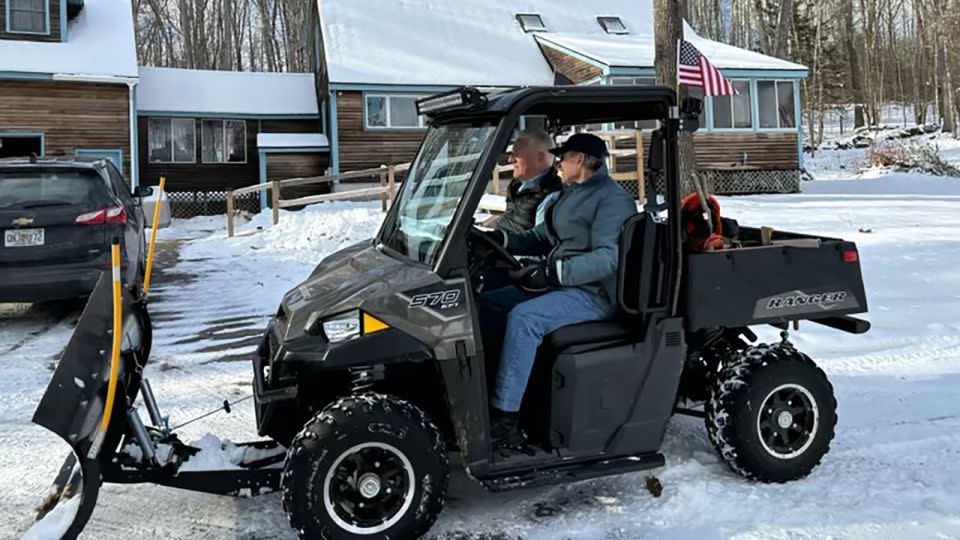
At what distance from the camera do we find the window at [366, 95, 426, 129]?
2366cm

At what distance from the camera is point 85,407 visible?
10.4ft

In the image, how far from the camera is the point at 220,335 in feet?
26.2

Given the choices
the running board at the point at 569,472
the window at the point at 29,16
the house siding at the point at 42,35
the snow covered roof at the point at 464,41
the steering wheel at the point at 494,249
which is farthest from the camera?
the snow covered roof at the point at 464,41

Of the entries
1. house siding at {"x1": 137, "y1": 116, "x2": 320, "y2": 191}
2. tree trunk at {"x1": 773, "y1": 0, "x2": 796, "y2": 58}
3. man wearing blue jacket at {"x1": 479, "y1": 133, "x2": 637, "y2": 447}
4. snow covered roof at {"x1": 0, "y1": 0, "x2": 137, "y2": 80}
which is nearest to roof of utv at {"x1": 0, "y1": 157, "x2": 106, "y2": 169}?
man wearing blue jacket at {"x1": 479, "y1": 133, "x2": 637, "y2": 447}

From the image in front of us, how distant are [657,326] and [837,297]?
1121 millimetres

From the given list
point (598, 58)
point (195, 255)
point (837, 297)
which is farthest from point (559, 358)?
point (598, 58)

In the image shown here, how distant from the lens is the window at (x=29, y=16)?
2198cm

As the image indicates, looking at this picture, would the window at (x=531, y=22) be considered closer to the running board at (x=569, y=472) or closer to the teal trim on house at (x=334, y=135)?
the teal trim on house at (x=334, y=135)

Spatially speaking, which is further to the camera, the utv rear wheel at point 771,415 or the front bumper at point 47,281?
the front bumper at point 47,281

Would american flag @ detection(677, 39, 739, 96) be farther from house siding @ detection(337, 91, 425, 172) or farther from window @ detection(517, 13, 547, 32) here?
window @ detection(517, 13, 547, 32)

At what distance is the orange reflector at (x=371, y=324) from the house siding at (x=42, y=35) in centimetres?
2257

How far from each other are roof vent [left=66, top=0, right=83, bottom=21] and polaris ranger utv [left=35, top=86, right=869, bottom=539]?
23.5 metres

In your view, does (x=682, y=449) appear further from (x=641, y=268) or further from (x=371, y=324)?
(x=371, y=324)

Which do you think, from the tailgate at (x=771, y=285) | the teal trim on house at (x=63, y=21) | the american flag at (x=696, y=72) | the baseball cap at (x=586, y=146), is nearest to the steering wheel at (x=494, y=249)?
the baseball cap at (x=586, y=146)
